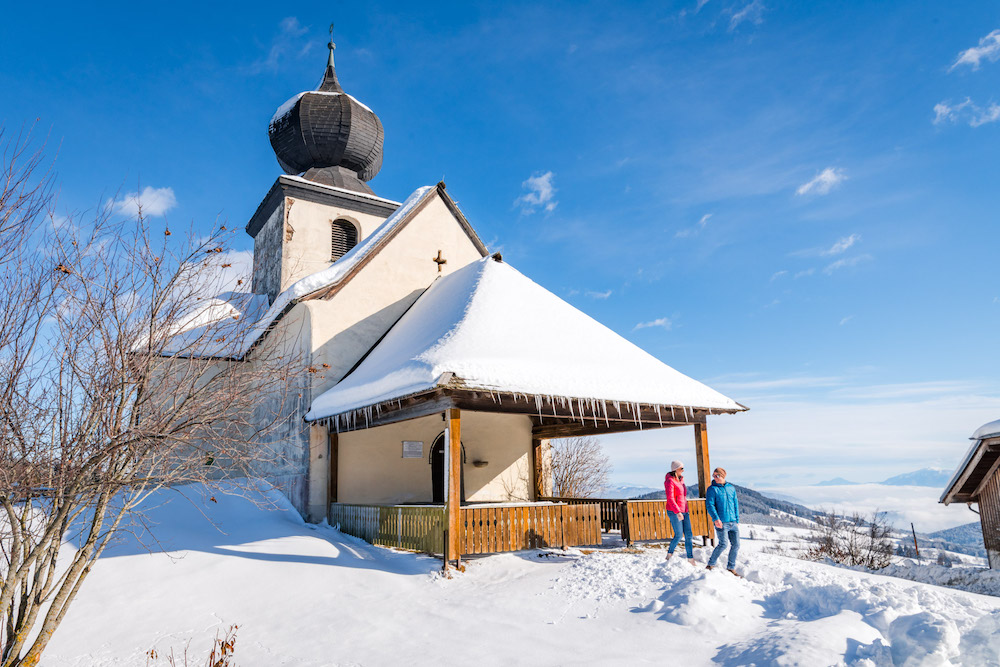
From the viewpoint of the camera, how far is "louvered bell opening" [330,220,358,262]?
68.1ft

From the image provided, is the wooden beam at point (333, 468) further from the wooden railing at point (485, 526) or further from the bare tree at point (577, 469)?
the bare tree at point (577, 469)

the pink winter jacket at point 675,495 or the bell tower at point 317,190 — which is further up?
the bell tower at point 317,190

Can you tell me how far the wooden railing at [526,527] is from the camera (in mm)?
10094

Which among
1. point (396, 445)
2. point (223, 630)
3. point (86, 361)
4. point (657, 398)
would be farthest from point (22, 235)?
point (396, 445)

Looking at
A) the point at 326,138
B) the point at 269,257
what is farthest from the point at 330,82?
the point at 269,257

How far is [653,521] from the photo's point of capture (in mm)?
12367

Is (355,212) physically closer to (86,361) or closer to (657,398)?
(657,398)

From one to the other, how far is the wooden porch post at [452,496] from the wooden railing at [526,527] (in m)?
0.30

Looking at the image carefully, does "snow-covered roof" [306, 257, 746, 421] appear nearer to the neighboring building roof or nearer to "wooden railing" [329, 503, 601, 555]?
"wooden railing" [329, 503, 601, 555]

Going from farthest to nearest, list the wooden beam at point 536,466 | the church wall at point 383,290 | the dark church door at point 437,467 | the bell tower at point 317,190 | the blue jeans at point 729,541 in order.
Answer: the bell tower at point 317,190 < the wooden beam at point 536,466 < the dark church door at point 437,467 < the church wall at point 383,290 < the blue jeans at point 729,541

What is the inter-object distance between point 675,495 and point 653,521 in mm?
2383

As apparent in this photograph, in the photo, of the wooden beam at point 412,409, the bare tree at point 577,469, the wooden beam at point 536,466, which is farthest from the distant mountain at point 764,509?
the wooden beam at point 412,409

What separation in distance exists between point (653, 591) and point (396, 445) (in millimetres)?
7960

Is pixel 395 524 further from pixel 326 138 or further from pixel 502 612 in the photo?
pixel 326 138
